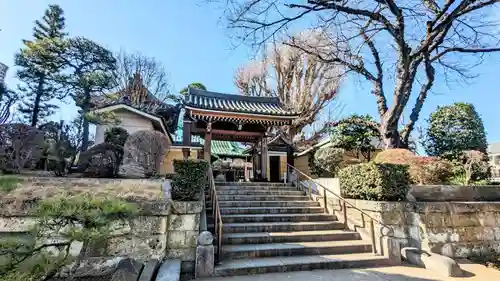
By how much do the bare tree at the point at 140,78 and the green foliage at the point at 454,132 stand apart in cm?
1646

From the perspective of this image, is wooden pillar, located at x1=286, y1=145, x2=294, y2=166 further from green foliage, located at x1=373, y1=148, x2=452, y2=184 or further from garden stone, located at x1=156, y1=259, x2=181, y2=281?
garden stone, located at x1=156, y1=259, x2=181, y2=281

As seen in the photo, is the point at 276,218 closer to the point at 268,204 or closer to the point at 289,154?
the point at 268,204

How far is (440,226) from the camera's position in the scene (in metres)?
5.49

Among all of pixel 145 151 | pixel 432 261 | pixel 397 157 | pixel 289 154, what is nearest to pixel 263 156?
pixel 289 154

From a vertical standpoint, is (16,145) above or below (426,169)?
above

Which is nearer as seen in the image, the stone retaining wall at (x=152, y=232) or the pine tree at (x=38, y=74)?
the stone retaining wall at (x=152, y=232)

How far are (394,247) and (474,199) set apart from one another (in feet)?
9.76

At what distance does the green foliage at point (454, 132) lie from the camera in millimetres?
8062

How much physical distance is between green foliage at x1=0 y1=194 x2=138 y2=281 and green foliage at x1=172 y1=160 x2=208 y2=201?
1.57m

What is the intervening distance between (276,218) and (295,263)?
191cm

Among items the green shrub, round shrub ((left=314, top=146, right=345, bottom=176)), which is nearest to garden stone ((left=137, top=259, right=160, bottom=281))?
the green shrub

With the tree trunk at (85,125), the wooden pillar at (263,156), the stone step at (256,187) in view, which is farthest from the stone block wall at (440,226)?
the tree trunk at (85,125)

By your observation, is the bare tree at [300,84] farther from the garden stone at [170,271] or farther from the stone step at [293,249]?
the garden stone at [170,271]

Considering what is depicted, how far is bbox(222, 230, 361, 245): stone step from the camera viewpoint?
543 cm
